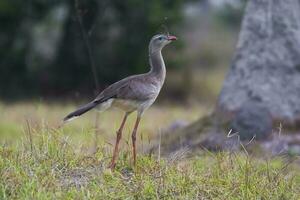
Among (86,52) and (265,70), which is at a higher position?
(265,70)

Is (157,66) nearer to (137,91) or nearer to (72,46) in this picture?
(137,91)

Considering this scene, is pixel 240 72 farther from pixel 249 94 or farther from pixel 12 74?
pixel 12 74

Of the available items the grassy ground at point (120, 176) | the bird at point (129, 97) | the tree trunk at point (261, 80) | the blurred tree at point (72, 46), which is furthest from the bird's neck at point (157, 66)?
the blurred tree at point (72, 46)

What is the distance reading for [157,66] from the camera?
697cm

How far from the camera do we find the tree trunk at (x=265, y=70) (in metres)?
10.3

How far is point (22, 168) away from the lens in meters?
6.05

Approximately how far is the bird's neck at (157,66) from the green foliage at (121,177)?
71 centimetres

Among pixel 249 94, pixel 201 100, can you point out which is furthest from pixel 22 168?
pixel 201 100

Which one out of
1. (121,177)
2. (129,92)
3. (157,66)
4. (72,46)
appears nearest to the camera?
(121,177)

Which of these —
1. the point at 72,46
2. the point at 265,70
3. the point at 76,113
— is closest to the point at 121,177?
A: the point at 76,113

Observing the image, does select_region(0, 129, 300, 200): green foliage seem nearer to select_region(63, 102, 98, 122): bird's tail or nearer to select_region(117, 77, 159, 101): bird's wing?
select_region(63, 102, 98, 122): bird's tail

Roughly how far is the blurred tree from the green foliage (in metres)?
11.8

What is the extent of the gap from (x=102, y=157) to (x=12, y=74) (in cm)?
1285

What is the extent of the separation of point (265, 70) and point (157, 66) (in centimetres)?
388
